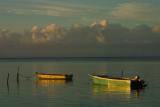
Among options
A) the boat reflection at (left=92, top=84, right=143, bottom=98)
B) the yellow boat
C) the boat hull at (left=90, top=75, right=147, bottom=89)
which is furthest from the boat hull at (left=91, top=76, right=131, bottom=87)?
the yellow boat

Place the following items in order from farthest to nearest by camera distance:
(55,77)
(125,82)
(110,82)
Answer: (55,77)
(110,82)
(125,82)

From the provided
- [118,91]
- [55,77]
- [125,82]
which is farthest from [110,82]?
[55,77]

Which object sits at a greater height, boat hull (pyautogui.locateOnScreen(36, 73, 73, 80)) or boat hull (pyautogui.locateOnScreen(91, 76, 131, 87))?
boat hull (pyautogui.locateOnScreen(36, 73, 73, 80))

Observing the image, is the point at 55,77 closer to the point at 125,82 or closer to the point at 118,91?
the point at 125,82

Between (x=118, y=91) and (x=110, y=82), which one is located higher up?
(x=110, y=82)

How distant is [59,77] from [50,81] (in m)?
2.85

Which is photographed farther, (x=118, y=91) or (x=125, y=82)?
(x=125, y=82)

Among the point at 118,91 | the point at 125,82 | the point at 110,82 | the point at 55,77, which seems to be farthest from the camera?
the point at 55,77

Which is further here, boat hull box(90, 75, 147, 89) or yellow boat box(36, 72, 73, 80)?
yellow boat box(36, 72, 73, 80)

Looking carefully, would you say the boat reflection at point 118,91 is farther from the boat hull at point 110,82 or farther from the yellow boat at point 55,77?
the yellow boat at point 55,77

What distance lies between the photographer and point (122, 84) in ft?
257

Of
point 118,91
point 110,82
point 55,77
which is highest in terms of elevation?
point 55,77

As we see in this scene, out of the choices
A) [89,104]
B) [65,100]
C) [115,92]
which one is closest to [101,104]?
[89,104]

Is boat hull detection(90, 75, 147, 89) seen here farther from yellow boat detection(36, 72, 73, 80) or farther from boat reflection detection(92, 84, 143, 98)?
yellow boat detection(36, 72, 73, 80)
